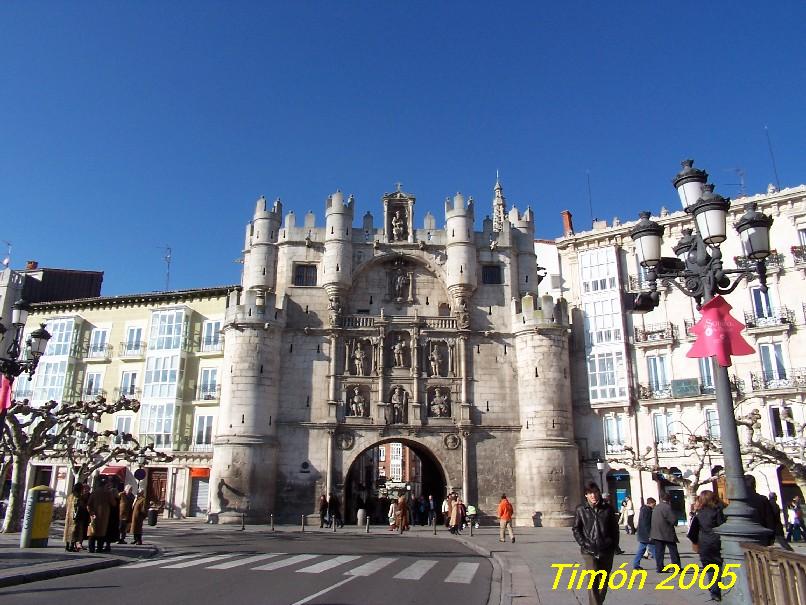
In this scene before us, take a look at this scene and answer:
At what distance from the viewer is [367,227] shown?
35.8m

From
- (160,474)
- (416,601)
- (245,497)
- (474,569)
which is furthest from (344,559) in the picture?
(160,474)

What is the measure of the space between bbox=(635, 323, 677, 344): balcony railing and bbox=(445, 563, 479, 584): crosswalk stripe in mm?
21981

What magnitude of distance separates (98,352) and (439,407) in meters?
21.4

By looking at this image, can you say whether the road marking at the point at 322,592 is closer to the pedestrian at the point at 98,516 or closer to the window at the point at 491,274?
the pedestrian at the point at 98,516

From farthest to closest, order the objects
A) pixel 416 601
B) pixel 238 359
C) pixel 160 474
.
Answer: pixel 160 474
pixel 238 359
pixel 416 601

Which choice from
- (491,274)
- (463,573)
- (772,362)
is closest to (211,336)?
(491,274)

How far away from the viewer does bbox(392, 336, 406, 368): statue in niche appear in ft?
110

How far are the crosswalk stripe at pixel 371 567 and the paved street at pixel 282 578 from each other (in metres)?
0.02

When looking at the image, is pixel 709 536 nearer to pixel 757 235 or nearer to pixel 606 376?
pixel 757 235

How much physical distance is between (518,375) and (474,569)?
2000cm

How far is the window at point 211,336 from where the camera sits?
122ft

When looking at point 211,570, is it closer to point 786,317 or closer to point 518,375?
point 518,375

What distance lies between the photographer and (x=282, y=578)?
11617mm

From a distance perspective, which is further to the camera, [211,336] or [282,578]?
[211,336]
